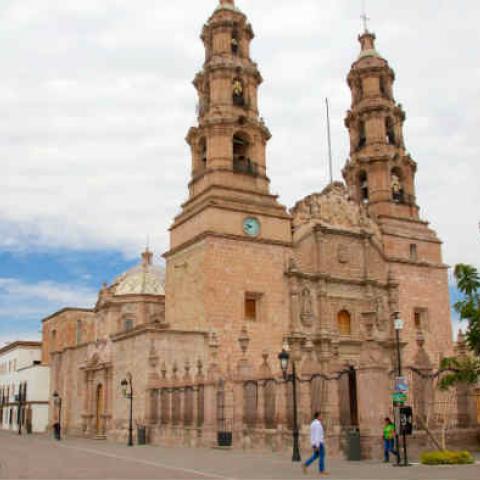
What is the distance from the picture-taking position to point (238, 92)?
38.1m

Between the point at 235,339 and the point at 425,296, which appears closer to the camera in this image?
the point at 235,339

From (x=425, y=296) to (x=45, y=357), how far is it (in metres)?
33.9

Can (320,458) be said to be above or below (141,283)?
below

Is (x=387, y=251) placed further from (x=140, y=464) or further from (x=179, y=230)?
(x=140, y=464)

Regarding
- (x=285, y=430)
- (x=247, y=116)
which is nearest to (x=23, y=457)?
(x=285, y=430)

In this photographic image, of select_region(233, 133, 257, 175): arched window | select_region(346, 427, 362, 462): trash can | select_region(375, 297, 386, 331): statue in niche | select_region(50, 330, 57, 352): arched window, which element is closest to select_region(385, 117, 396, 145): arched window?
select_region(233, 133, 257, 175): arched window

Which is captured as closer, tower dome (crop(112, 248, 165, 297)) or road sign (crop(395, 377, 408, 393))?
road sign (crop(395, 377, 408, 393))

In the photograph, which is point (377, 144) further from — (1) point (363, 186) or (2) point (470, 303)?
(2) point (470, 303)

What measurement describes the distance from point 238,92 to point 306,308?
13640 mm

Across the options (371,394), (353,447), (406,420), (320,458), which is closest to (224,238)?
(371,394)

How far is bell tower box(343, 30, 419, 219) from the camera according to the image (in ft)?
133

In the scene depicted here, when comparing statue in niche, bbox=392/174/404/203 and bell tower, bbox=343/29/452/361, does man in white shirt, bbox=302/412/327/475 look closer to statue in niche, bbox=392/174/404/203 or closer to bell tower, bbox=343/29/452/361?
bell tower, bbox=343/29/452/361

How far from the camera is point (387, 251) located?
38531mm

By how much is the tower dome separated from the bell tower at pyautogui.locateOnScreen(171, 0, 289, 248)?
6.53 m
